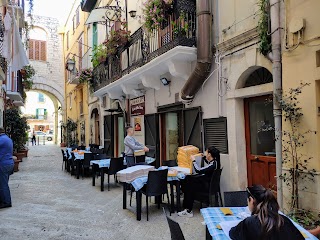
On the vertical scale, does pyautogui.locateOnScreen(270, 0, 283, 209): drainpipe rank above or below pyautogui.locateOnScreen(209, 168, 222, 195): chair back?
above

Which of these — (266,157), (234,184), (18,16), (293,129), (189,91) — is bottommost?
(234,184)

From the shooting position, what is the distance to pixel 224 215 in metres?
3.27

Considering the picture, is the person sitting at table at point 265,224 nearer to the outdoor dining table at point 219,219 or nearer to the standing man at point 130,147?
the outdoor dining table at point 219,219

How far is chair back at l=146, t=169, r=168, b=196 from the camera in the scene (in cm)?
564

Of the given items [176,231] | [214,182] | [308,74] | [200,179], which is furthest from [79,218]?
[308,74]

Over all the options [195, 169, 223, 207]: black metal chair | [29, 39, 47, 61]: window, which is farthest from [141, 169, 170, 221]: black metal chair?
[29, 39, 47, 61]: window

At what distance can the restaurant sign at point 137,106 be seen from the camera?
10922 millimetres

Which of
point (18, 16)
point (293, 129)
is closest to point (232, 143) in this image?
point (293, 129)

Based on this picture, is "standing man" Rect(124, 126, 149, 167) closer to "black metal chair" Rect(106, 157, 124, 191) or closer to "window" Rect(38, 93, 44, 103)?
"black metal chair" Rect(106, 157, 124, 191)

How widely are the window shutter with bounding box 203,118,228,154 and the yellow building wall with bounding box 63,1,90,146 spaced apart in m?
12.0

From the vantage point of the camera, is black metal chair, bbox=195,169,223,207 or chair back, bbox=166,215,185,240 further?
black metal chair, bbox=195,169,223,207

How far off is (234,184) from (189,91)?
255 centimetres

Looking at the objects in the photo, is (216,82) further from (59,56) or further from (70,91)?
(59,56)

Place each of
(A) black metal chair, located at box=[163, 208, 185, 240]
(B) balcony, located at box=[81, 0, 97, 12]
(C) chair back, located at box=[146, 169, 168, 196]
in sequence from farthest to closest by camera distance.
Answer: (B) balcony, located at box=[81, 0, 97, 12] → (C) chair back, located at box=[146, 169, 168, 196] → (A) black metal chair, located at box=[163, 208, 185, 240]
